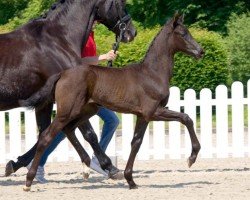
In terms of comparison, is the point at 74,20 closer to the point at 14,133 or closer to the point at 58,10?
the point at 58,10

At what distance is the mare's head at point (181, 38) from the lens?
10.6 metres

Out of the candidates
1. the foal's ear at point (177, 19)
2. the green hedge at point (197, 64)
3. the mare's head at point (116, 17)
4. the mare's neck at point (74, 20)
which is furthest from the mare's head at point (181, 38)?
the green hedge at point (197, 64)

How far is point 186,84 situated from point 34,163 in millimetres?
11363

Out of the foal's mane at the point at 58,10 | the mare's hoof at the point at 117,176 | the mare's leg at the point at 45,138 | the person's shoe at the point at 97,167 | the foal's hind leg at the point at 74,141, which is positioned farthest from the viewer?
the person's shoe at the point at 97,167

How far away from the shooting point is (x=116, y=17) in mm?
11305

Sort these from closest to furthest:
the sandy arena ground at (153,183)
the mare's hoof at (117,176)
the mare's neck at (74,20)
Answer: the sandy arena ground at (153,183), the mare's neck at (74,20), the mare's hoof at (117,176)

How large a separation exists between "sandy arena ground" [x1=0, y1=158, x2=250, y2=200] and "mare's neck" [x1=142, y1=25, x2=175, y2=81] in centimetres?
128

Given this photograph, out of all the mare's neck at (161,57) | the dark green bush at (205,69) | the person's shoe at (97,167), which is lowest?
the person's shoe at (97,167)

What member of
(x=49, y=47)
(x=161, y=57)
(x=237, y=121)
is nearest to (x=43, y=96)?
(x=49, y=47)

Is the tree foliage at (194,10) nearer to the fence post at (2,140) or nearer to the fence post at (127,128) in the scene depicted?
Answer: the fence post at (127,128)

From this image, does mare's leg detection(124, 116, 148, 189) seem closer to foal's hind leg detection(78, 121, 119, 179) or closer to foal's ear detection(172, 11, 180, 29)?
foal's hind leg detection(78, 121, 119, 179)

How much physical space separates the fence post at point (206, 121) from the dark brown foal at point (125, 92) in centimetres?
327

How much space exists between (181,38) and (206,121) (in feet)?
11.2

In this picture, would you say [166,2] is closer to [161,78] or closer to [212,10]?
[212,10]
